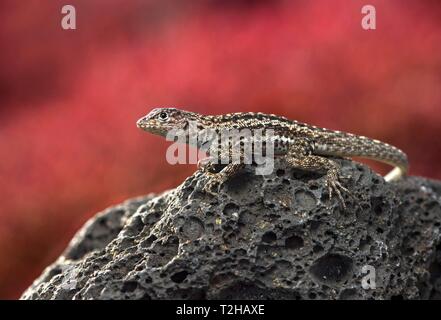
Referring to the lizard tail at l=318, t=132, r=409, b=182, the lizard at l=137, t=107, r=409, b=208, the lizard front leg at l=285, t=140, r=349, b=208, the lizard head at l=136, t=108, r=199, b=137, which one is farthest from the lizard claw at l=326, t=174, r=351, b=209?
the lizard head at l=136, t=108, r=199, b=137

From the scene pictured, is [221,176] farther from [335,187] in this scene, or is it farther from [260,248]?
[335,187]

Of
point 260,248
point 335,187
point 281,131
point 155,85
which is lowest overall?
point 260,248

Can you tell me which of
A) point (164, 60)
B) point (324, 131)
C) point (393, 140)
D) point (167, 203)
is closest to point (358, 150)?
point (324, 131)

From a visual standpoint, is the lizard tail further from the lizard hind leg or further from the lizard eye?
the lizard eye

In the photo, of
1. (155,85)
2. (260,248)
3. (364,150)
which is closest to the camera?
(260,248)

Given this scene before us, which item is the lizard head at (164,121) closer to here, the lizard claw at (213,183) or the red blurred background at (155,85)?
the lizard claw at (213,183)

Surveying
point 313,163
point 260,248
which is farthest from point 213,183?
point 313,163
